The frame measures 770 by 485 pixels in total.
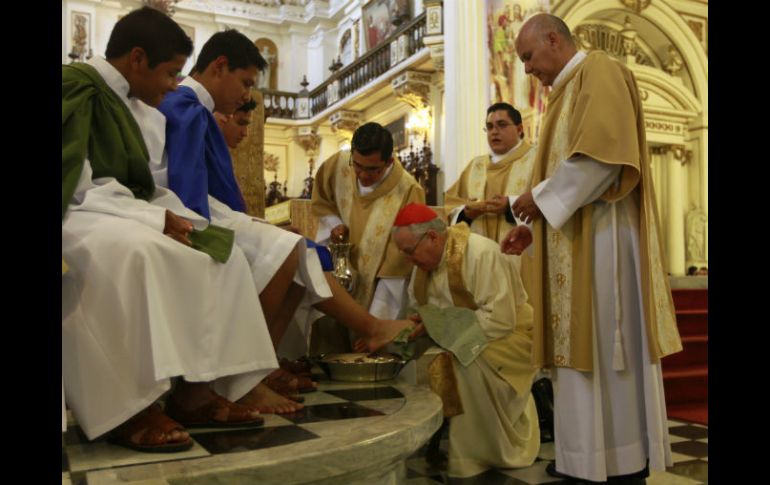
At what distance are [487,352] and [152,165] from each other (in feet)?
6.14

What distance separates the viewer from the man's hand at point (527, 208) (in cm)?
299

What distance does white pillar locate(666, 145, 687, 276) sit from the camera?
533 inches

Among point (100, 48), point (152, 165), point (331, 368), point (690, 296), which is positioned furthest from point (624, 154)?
point (100, 48)

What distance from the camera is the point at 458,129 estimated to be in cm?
1046

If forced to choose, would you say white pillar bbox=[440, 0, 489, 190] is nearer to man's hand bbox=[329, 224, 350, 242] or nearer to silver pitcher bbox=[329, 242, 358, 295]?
man's hand bbox=[329, 224, 350, 242]

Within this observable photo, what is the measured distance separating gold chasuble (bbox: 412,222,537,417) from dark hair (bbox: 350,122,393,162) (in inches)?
23.8

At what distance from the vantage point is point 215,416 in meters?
2.22

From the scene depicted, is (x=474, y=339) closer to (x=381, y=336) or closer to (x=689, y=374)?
(x=381, y=336)

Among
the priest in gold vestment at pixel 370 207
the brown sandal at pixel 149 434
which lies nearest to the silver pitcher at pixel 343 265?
the priest in gold vestment at pixel 370 207

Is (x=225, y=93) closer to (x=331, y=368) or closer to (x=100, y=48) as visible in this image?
(x=331, y=368)

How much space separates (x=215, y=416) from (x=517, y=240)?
1.61 metres

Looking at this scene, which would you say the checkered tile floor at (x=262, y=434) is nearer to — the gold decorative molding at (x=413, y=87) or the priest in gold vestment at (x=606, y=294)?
the priest in gold vestment at (x=606, y=294)

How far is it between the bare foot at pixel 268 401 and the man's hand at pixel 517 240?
121cm

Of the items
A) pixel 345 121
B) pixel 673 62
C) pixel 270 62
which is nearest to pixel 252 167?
pixel 673 62
